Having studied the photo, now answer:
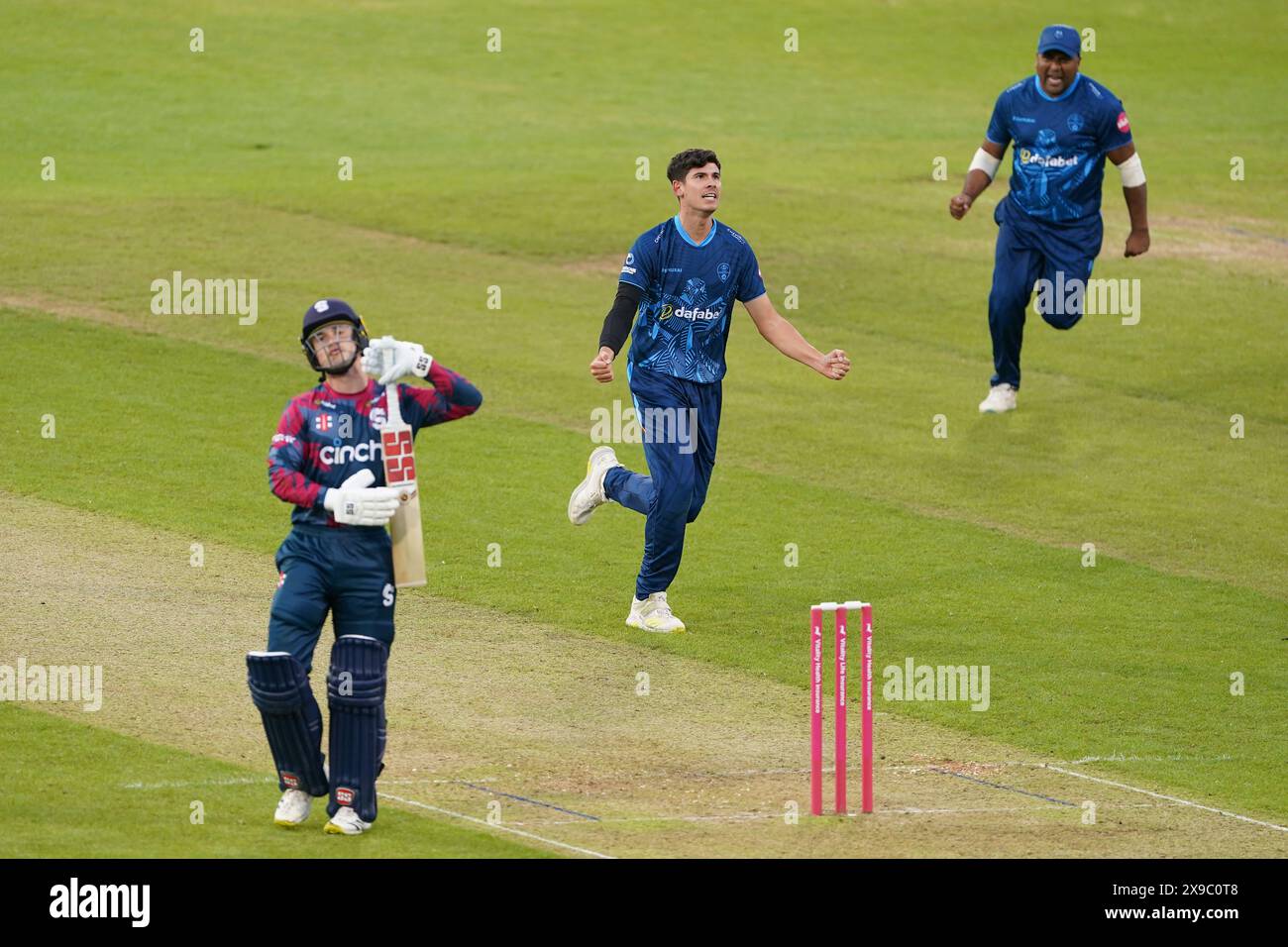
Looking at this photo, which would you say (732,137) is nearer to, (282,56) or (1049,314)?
(282,56)

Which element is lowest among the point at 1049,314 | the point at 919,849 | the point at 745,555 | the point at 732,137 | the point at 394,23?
the point at 919,849

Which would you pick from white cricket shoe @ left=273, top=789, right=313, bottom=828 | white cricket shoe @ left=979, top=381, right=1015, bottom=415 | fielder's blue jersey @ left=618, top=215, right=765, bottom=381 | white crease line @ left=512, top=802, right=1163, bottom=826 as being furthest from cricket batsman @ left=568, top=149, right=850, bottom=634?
white cricket shoe @ left=979, top=381, right=1015, bottom=415

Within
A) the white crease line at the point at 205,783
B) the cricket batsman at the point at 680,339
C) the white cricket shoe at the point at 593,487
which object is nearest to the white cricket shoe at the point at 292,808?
the white crease line at the point at 205,783

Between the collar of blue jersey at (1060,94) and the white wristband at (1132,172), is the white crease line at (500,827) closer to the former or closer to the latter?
the collar of blue jersey at (1060,94)

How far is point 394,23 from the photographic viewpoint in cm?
3869

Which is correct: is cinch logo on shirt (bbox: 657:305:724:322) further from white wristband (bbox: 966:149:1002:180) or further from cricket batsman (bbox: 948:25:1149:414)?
white wristband (bbox: 966:149:1002:180)

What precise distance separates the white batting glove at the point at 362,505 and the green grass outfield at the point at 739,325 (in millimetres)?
1579

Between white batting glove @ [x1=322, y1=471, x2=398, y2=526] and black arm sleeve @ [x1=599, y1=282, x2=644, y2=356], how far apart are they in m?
3.26

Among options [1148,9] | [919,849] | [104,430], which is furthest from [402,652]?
[1148,9]

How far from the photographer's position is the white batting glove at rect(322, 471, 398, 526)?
9.55m

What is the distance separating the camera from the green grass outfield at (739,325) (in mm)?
13984

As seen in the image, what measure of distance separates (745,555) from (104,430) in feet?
19.2

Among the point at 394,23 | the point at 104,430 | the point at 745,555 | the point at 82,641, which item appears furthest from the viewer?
the point at 394,23
